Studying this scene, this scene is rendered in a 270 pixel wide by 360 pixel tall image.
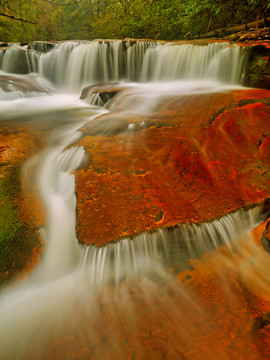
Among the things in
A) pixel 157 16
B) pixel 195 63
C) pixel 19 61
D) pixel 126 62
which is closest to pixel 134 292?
pixel 195 63

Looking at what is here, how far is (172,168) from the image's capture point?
106 inches

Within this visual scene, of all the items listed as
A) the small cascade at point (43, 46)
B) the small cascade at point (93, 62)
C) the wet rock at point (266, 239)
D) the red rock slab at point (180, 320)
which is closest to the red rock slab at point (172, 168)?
the wet rock at point (266, 239)

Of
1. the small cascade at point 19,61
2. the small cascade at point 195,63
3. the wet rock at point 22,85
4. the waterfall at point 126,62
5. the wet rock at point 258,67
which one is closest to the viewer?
the wet rock at point 258,67

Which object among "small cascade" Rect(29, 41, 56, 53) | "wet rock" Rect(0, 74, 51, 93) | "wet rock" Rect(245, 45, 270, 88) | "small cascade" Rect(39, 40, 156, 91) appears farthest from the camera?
"small cascade" Rect(29, 41, 56, 53)

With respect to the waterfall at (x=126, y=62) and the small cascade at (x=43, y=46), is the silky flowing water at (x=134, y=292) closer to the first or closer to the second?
the waterfall at (x=126, y=62)

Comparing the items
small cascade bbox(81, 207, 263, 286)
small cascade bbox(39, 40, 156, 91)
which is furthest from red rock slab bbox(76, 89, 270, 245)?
small cascade bbox(39, 40, 156, 91)

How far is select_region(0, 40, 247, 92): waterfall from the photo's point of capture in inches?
260

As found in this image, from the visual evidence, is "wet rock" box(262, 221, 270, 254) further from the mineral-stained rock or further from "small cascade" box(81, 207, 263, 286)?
the mineral-stained rock

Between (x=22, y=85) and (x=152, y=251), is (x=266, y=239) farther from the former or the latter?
(x=22, y=85)

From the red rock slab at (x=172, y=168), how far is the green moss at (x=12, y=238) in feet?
1.85

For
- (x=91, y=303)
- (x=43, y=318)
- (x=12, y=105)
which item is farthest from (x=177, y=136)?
(x=12, y=105)

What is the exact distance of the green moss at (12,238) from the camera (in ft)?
6.33

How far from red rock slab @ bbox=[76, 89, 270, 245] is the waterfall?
3.46 m

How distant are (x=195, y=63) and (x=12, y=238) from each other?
8.01 m
